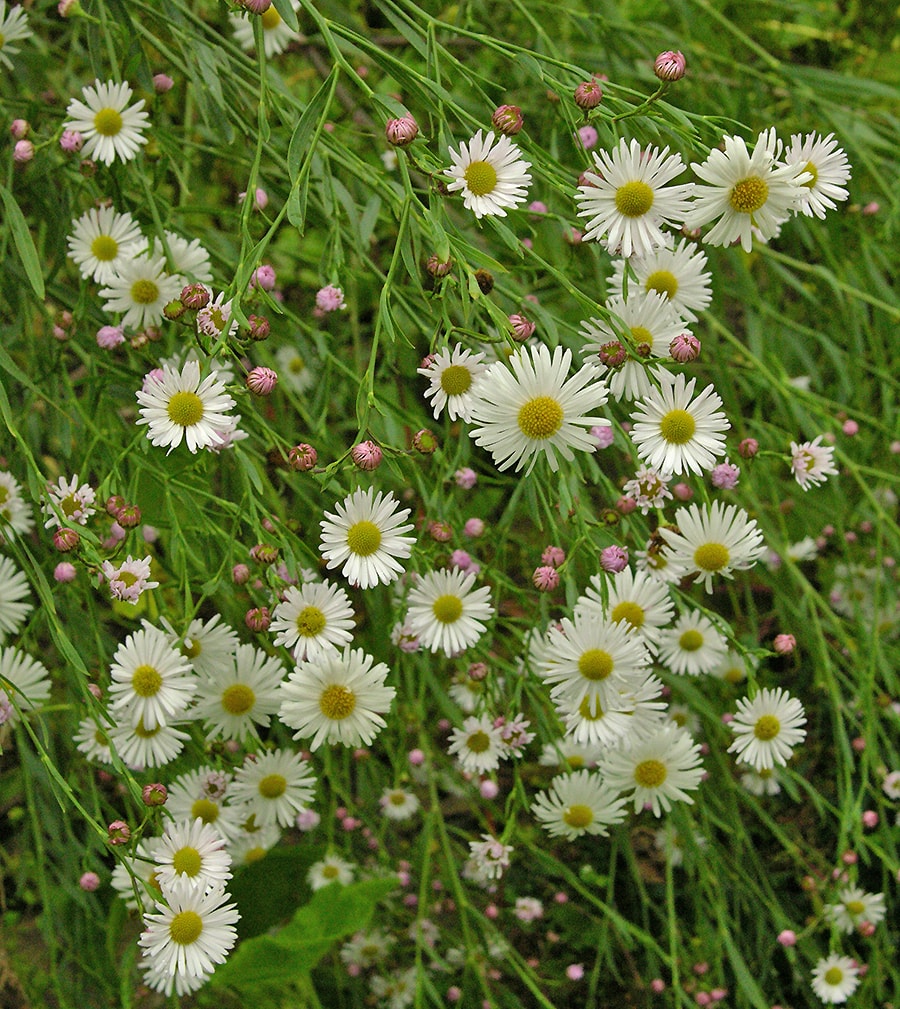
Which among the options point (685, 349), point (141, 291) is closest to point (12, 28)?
point (141, 291)

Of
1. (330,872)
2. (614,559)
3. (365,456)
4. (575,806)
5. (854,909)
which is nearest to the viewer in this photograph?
(365,456)

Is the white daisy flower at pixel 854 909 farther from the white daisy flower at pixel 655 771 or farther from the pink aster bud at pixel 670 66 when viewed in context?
the pink aster bud at pixel 670 66

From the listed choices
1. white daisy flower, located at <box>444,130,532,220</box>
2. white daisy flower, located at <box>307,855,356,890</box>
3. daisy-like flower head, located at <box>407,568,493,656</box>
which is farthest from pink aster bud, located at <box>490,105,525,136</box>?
white daisy flower, located at <box>307,855,356,890</box>

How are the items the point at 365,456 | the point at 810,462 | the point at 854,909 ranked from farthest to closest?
the point at 854,909
the point at 810,462
the point at 365,456

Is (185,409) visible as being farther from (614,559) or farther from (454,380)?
(614,559)

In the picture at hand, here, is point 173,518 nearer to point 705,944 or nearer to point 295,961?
point 295,961

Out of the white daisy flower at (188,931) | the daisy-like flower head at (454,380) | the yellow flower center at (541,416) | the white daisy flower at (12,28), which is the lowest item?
the white daisy flower at (188,931)

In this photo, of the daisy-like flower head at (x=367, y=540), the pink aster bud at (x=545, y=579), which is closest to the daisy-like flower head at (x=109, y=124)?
the daisy-like flower head at (x=367, y=540)
